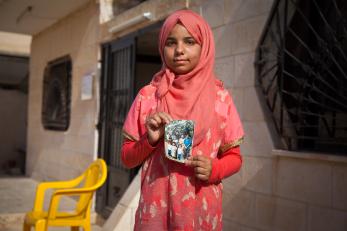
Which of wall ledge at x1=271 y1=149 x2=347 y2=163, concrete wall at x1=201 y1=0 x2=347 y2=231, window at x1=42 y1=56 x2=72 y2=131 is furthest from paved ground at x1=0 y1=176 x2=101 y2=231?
wall ledge at x1=271 y1=149 x2=347 y2=163

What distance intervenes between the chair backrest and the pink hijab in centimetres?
180

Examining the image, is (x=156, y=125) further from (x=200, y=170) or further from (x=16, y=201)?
(x=16, y=201)

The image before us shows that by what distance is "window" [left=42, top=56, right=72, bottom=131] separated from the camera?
6.53 metres

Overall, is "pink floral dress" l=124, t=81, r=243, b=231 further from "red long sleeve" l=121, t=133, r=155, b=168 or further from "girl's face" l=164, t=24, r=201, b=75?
"girl's face" l=164, t=24, r=201, b=75

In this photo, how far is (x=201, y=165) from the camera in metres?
1.39

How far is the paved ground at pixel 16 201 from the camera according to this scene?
15.3 feet

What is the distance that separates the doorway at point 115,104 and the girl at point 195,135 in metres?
3.21

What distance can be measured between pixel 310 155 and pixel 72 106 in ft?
14.7

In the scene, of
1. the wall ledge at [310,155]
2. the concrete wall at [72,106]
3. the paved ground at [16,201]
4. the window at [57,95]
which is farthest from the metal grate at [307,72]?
the window at [57,95]

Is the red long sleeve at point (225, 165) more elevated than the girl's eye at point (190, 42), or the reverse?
the girl's eye at point (190, 42)

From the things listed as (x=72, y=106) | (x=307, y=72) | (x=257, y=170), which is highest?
(x=307, y=72)

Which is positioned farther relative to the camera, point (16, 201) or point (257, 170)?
point (16, 201)

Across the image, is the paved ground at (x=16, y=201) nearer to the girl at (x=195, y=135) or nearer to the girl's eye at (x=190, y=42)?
the girl at (x=195, y=135)

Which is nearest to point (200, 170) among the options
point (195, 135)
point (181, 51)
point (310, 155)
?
point (195, 135)
